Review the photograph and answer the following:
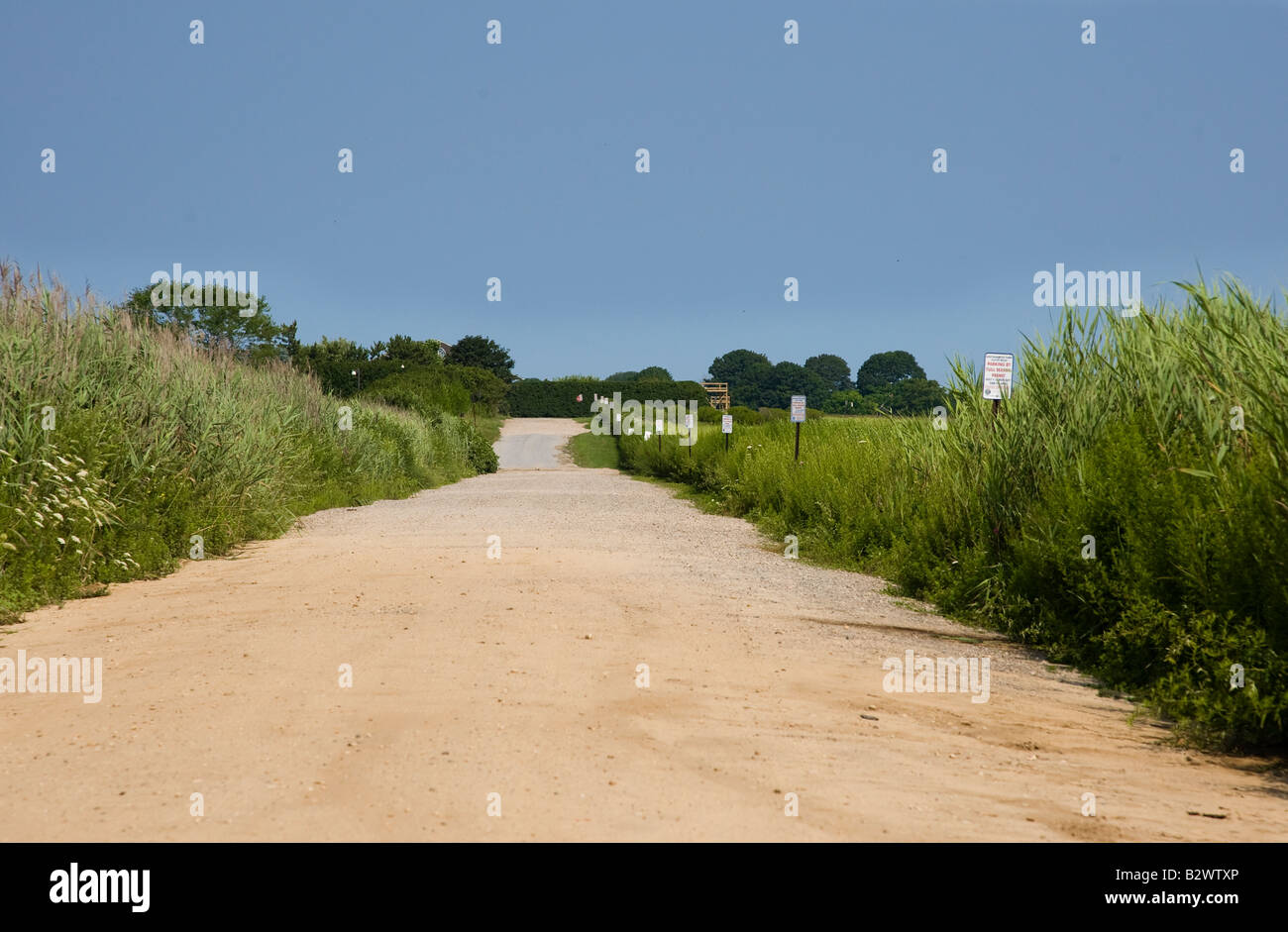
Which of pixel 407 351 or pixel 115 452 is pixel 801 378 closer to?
pixel 407 351

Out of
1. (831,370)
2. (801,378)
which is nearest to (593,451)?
(801,378)

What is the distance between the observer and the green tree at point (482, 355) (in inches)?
4090

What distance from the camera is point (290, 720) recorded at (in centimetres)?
514

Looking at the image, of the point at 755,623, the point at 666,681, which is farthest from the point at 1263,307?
the point at 666,681

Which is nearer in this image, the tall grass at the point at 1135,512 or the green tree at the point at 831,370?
the tall grass at the point at 1135,512

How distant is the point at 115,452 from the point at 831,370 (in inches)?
5568

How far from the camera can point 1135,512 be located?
7.44 m

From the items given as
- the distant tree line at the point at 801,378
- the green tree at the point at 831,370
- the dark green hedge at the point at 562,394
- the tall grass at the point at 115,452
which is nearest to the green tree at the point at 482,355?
the dark green hedge at the point at 562,394

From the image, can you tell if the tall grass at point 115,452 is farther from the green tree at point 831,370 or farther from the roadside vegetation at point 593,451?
the green tree at point 831,370

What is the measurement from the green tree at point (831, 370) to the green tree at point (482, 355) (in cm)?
4978

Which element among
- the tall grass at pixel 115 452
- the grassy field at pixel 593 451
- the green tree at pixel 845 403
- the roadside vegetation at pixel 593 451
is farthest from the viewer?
the green tree at pixel 845 403

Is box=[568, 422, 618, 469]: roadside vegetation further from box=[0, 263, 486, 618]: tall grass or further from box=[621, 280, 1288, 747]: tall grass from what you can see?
box=[621, 280, 1288, 747]: tall grass

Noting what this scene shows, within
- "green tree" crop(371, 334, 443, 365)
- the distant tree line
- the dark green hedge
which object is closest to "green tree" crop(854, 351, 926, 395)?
the distant tree line

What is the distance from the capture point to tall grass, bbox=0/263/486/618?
884cm
